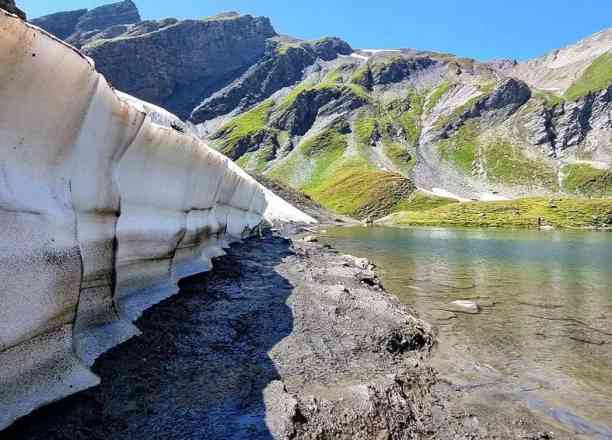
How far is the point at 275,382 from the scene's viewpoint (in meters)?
5.92

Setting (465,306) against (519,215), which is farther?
(519,215)

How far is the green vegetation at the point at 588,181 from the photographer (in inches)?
5930

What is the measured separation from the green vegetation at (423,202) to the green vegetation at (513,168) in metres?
47.2

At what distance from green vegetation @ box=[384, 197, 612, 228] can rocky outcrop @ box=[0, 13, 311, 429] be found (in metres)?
92.4

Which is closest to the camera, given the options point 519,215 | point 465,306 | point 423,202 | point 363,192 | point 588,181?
point 465,306

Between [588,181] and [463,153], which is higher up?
[463,153]

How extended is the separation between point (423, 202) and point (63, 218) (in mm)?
133636

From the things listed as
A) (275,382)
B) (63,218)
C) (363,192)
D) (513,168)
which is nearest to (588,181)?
(513,168)

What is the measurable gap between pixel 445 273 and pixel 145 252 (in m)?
18.0

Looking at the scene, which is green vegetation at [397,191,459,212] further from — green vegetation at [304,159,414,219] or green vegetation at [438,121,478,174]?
green vegetation at [438,121,478,174]

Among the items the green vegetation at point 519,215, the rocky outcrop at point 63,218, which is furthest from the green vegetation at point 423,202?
the rocky outcrop at point 63,218

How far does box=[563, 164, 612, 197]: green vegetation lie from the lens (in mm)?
150625

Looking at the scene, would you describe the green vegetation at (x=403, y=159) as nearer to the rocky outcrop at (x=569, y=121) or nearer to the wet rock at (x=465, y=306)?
the rocky outcrop at (x=569, y=121)

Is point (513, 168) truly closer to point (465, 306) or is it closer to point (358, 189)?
point (358, 189)
